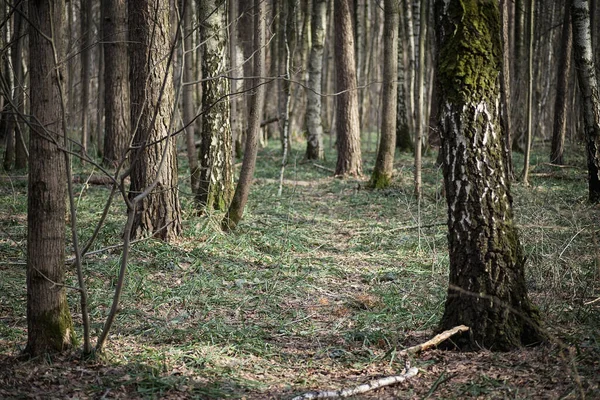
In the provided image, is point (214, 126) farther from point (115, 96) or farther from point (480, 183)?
point (480, 183)

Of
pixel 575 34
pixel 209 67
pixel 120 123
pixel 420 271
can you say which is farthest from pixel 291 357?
pixel 120 123

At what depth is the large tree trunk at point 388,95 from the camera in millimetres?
11625

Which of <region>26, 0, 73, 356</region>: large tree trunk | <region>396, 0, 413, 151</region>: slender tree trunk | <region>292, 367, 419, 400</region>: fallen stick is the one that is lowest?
<region>292, 367, 419, 400</region>: fallen stick

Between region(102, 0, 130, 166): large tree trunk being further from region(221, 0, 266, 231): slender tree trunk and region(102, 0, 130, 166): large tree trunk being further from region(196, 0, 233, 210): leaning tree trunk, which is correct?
region(221, 0, 266, 231): slender tree trunk

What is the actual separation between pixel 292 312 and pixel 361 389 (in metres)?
2.03

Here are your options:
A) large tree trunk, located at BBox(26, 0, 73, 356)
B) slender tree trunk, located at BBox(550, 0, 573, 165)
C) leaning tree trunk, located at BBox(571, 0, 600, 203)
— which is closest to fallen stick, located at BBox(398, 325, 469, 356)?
large tree trunk, located at BBox(26, 0, 73, 356)

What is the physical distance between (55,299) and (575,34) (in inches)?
383

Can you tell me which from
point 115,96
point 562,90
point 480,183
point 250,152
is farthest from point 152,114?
point 562,90

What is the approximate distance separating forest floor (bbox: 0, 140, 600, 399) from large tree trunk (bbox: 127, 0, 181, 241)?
41 cm

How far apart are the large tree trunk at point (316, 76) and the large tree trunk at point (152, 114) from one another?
295 inches

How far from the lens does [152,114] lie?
7820 mm

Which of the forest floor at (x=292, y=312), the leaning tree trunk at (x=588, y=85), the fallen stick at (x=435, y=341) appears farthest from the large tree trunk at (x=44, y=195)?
the leaning tree trunk at (x=588, y=85)

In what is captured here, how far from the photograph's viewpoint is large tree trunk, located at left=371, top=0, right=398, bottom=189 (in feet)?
38.1

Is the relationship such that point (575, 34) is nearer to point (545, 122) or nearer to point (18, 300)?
point (18, 300)
